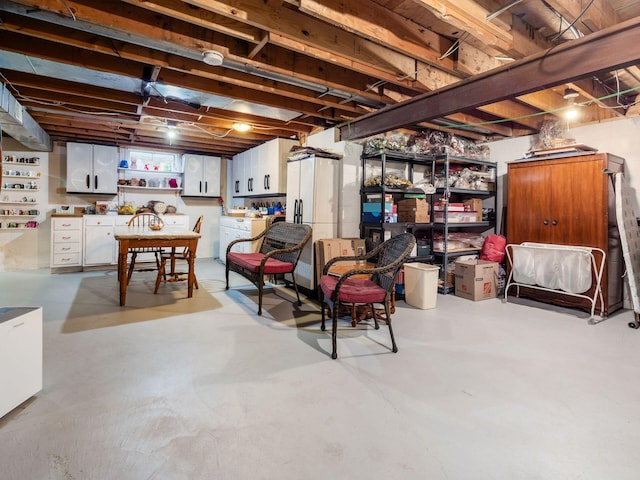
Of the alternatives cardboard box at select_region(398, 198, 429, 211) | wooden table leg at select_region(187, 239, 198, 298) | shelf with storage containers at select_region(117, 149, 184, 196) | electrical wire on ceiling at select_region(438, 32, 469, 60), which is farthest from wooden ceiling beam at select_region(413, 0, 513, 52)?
shelf with storage containers at select_region(117, 149, 184, 196)

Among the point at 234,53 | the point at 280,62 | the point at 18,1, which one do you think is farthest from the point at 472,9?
the point at 18,1

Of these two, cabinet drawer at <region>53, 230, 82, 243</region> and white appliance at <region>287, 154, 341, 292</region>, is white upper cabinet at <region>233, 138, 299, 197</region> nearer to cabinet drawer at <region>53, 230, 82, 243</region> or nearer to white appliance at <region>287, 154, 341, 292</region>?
white appliance at <region>287, 154, 341, 292</region>

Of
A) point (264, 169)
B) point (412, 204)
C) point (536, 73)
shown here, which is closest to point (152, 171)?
point (264, 169)

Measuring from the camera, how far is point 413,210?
434cm

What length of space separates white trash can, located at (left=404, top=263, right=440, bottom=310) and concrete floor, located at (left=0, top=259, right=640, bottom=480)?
25.2 inches

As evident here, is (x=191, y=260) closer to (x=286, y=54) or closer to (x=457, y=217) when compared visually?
(x=286, y=54)

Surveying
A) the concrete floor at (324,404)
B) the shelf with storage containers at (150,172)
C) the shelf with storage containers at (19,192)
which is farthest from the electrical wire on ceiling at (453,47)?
the shelf with storage containers at (19,192)

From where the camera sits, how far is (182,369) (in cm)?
232

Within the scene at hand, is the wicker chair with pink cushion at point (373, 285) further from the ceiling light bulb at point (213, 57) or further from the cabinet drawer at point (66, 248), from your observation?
the cabinet drawer at point (66, 248)

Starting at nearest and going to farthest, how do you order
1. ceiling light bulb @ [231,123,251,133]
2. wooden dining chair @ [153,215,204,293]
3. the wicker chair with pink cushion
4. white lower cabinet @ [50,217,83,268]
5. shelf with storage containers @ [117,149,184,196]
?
the wicker chair with pink cushion, wooden dining chair @ [153,215,204,293], ceiling light bulb @ [231,123,251,133], white lower cabinet @ [50,217,83,268], shelf with storage containers @ [117,149,184,196]

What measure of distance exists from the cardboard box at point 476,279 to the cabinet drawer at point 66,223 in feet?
20.2

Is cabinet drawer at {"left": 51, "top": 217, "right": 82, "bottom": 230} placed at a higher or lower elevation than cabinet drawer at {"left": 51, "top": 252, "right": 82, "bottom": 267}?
higher

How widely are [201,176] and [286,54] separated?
4645 mm

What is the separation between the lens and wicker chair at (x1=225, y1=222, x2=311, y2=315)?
3596 mm
